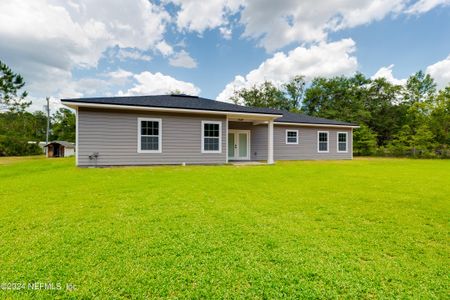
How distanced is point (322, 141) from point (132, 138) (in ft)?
41.9

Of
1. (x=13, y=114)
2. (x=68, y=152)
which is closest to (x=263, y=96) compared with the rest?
(x=68, y=152)

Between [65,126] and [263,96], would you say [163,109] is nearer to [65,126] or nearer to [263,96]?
[263,96]

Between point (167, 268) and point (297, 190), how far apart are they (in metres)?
4.01

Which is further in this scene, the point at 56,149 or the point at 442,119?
the point at 56,149

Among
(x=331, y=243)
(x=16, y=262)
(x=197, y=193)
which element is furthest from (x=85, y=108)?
(x=331, y=243)

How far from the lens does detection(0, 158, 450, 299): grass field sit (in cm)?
181

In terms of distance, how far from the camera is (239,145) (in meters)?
14.7

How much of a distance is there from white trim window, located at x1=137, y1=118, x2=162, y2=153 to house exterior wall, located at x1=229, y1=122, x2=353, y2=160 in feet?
16.4

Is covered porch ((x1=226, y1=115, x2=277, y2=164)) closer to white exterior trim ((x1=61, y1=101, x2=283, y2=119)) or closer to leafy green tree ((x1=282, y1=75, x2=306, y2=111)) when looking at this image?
white exterior trim ((x1=61, y1=101, x2=283, y2=119))

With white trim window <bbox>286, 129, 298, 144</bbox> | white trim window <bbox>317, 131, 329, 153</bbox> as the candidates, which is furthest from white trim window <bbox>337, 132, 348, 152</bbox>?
white trim window <bbox>286, 129, 298, 144</bbox>

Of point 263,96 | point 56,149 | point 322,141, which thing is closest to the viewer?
point 322,141

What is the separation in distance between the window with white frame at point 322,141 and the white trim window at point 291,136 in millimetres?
1864

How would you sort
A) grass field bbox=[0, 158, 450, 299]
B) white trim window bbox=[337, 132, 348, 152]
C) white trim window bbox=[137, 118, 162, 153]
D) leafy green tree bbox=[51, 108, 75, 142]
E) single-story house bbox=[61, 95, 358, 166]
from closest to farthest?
1. grass field bbox=[0, 158, 450, 299]
2. single-story house bbox=[61, 95, 358, 166]
3. white trim window bbox=[137, 118, 162, 153]
4. white trim window bbox=[337, 132, 348, 152]
5. leafy green tree bbox=[51, 108, 75, 142]

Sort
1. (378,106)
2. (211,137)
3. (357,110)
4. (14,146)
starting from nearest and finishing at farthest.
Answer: (211,137) → (14,146) → (357,110) → (378,106)
